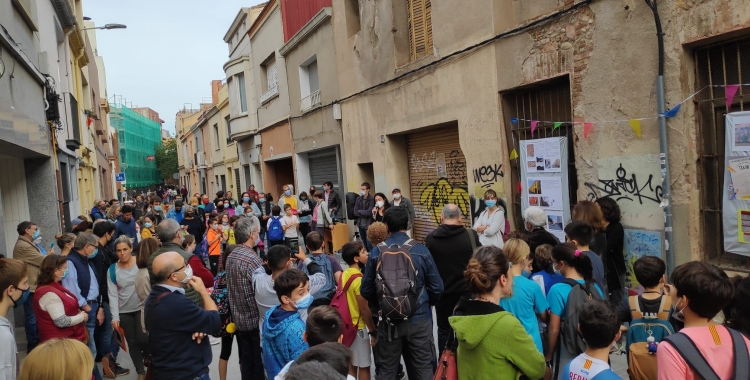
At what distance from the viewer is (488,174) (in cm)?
883

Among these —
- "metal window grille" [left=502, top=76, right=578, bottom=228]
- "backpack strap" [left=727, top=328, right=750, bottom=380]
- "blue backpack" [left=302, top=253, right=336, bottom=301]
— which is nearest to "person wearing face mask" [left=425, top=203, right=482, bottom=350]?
"blue backpack" [left=302, top=253, right=336, bottom=301]

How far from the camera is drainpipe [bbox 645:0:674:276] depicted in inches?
223

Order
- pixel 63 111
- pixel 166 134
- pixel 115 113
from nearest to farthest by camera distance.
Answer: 1. pixel 63 111
2. pixel 115 113
3. pixel 166 134

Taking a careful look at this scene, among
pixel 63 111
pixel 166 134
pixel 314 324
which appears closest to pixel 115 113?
pixel 166 134

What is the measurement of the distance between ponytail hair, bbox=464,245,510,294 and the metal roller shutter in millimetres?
6887

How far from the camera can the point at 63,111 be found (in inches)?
476

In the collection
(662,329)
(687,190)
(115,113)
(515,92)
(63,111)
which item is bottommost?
(662,329)

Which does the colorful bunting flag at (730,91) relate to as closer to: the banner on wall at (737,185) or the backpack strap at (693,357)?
the banner on wall at (737,185)

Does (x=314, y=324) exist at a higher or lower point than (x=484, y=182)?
lower

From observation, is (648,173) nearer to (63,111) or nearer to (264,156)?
(63,111)

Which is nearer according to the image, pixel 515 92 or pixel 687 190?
pixel 687 190

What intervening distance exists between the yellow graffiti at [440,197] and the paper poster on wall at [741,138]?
512cm

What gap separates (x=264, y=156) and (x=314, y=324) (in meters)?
19.6

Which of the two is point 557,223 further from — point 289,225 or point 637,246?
point 289,225
